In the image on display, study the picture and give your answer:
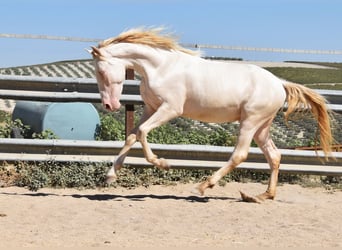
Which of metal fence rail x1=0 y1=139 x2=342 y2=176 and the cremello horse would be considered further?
metal fence rail x1=0 y1=139 x2=342 y2=176

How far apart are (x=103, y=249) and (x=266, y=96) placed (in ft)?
10.4

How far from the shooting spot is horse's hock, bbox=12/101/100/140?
920 cm

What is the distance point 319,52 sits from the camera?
10219 mm

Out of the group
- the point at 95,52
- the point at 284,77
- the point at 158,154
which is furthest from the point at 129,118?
the point at 284,77

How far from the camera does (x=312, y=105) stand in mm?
7711

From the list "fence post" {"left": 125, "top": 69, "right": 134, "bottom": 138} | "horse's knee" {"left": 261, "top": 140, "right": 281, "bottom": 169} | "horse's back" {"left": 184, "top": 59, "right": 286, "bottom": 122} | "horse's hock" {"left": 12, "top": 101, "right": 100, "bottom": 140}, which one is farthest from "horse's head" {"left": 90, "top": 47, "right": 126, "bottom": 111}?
"horse's hock" {"left": 12, "top": 101, "right": 100, "bottom": 140}

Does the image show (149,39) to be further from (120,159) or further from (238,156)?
(238,156)

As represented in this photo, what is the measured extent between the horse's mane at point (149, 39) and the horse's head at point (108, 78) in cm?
24

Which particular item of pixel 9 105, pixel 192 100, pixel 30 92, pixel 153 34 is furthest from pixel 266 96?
pixel 9 105

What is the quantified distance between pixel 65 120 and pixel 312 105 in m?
3.46

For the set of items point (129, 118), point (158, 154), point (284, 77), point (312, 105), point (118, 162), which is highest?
point (312, 105)

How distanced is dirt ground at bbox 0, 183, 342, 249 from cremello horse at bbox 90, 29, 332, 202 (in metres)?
0.41

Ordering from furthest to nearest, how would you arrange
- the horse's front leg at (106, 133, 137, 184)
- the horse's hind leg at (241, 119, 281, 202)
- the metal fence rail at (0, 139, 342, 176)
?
1. the metal fence rail at (0, 139, 342, 176)
2. the horse's hind leg at (241, 119, 281, 202)
3. the horse's front leg at (106, 133, 137, 184)

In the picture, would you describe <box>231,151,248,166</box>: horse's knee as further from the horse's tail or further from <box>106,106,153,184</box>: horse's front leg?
<box>106,106,153,184</box>: horse's front leg
